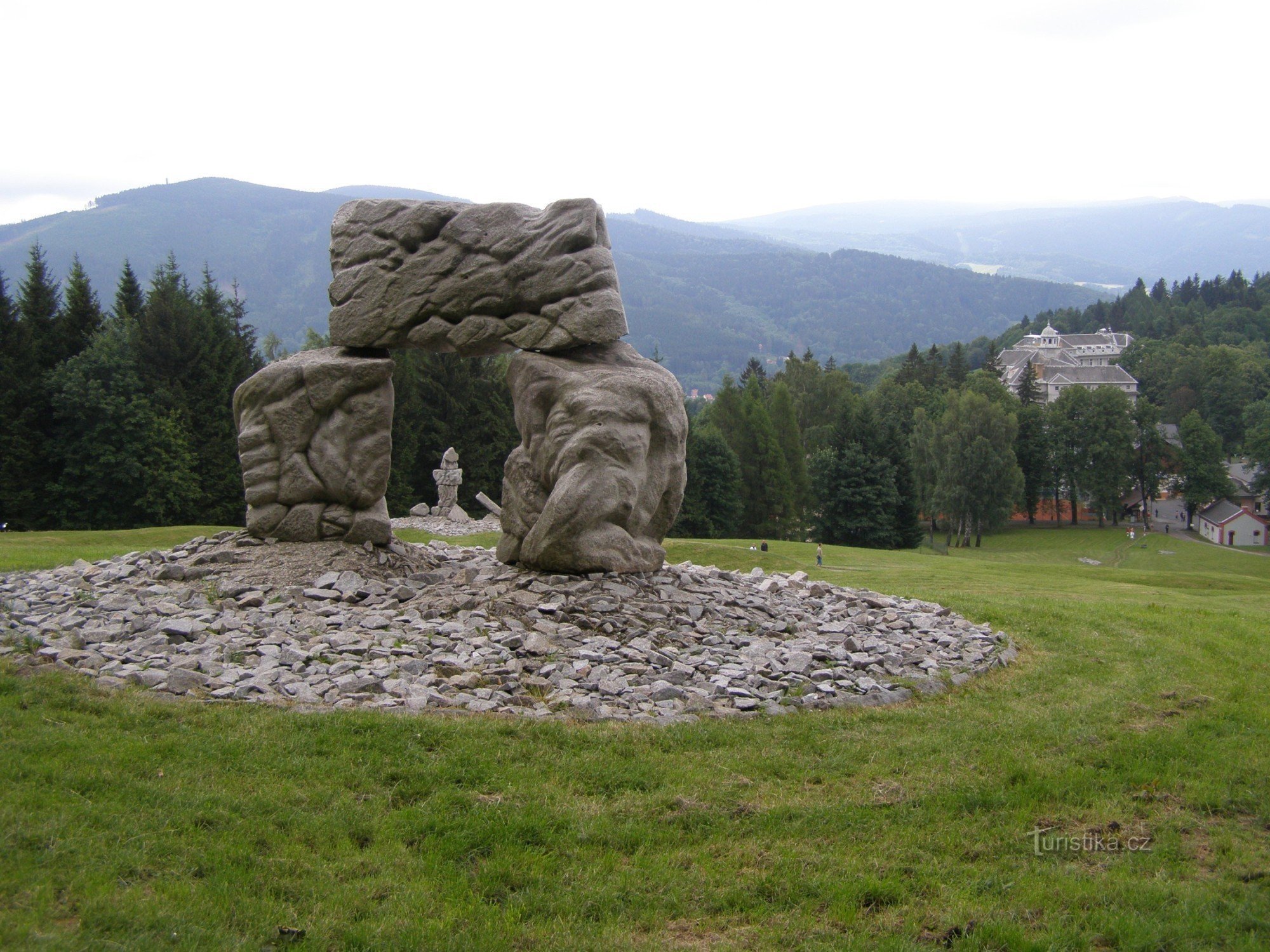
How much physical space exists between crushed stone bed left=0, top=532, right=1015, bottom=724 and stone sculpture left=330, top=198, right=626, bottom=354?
327 centimetres

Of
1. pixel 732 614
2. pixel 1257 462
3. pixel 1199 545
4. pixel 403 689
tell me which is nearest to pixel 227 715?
pixel 403 689

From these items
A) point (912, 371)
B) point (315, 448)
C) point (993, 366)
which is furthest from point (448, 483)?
point (993, 366)

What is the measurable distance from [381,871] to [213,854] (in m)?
0.98

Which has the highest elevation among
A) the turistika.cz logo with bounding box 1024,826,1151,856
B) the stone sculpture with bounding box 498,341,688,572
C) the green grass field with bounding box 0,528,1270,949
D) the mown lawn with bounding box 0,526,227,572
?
the stone sculpture with bounding box 498,341,688,572

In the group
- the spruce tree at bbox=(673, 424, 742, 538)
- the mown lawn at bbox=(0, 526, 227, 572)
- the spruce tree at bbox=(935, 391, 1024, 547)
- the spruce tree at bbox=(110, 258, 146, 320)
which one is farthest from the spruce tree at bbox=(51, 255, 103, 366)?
the spruce tree at bbox=(935, 391, 1024, 547)

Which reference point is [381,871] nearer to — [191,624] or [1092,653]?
[191,624]

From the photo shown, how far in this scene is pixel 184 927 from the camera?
5035mm

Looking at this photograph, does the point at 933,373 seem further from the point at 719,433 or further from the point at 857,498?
the point at 719,433

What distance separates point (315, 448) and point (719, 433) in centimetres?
3749

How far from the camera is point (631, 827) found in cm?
661

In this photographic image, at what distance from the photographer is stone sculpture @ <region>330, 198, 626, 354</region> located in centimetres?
1346

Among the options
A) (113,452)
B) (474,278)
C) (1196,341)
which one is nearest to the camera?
(474,278)

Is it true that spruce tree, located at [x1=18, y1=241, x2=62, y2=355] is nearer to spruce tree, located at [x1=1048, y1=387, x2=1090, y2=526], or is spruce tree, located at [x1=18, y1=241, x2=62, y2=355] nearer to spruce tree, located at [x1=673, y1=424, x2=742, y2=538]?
spruce tree, located at [x1=673, y1=424, x2=742, y2=538]

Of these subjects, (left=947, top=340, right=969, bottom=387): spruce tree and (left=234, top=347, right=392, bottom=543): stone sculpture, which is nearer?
(left=234, top=347, right=392, bottom=543): stone sculpture
